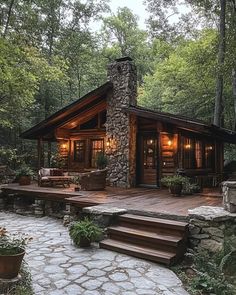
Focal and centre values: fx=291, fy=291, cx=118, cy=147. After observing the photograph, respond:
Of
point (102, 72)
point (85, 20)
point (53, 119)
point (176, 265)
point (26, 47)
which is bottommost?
point (176, 265)

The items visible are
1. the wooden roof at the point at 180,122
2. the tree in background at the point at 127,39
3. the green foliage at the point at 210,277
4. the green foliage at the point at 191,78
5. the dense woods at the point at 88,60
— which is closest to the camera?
the green foliage at the point at 210,277

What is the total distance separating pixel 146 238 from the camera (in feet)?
17.5

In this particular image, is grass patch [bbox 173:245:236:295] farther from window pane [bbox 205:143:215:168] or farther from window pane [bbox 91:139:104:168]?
window pane [bbox 205:143:215:168]

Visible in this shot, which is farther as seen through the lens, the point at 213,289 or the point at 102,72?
the point at 102,72

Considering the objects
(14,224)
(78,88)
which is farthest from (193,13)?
(14,224)

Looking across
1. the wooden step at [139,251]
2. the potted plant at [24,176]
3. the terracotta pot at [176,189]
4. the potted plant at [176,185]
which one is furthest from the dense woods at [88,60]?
the wooden step at [139,251]

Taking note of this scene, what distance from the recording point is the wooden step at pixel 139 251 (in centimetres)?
Result: 482

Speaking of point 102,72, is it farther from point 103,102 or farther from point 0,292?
point 0,292

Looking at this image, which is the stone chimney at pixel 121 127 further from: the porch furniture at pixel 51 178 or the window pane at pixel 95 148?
the porch furniture at pixel 51 178

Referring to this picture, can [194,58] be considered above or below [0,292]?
above

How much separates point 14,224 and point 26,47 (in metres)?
8.39

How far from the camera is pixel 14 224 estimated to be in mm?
7984

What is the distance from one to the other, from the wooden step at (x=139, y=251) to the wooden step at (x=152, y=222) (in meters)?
0.48

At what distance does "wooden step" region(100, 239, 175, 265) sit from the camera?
15.8 ft
